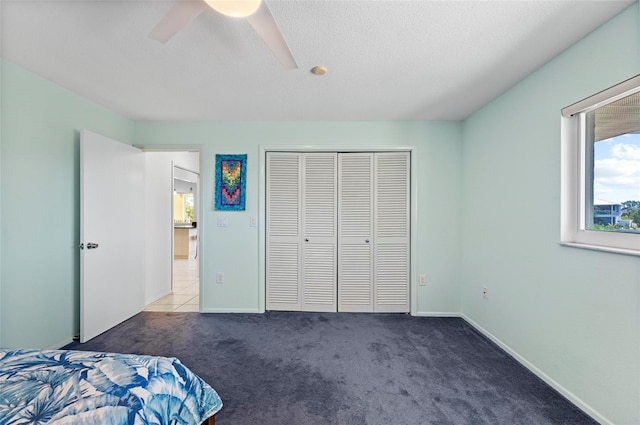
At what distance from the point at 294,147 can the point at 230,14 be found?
204cm

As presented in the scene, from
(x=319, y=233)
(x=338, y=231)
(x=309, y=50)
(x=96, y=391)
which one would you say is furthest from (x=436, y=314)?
(x=96, y=391)

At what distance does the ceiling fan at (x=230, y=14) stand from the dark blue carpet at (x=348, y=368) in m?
2.05

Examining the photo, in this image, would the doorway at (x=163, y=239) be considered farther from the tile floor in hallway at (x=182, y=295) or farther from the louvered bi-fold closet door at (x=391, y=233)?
the louvered bi-fold closet door at (x=391, y=233)

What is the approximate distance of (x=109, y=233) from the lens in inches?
104

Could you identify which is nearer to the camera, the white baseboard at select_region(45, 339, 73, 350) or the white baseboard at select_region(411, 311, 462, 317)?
the white baseboard at select_region(45, 339, 73, 350)

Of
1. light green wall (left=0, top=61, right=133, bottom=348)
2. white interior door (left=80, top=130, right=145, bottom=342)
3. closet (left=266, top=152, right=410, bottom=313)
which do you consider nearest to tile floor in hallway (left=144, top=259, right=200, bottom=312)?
white interior door (left=80, top=130, right=145, bottom=342)

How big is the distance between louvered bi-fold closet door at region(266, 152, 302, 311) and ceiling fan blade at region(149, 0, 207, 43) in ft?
6.42

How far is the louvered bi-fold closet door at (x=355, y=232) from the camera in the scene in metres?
3.15

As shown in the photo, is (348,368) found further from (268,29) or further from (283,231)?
(268,29)

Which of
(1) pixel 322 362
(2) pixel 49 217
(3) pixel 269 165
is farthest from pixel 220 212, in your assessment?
(1) pixel 322 362

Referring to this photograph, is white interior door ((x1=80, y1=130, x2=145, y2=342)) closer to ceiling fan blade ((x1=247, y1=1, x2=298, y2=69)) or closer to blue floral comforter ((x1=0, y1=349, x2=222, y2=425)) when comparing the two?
blue floral comforter ((x1=0, y1=349, x2=222, y2=425))

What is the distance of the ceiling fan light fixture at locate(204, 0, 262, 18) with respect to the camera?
1.02 meters

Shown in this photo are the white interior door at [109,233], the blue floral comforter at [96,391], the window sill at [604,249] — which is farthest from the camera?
the white interior door at [109,233]

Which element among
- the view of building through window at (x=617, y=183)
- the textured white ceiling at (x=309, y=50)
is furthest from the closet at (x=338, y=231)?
the view of building through window at (x=617, y=183)
